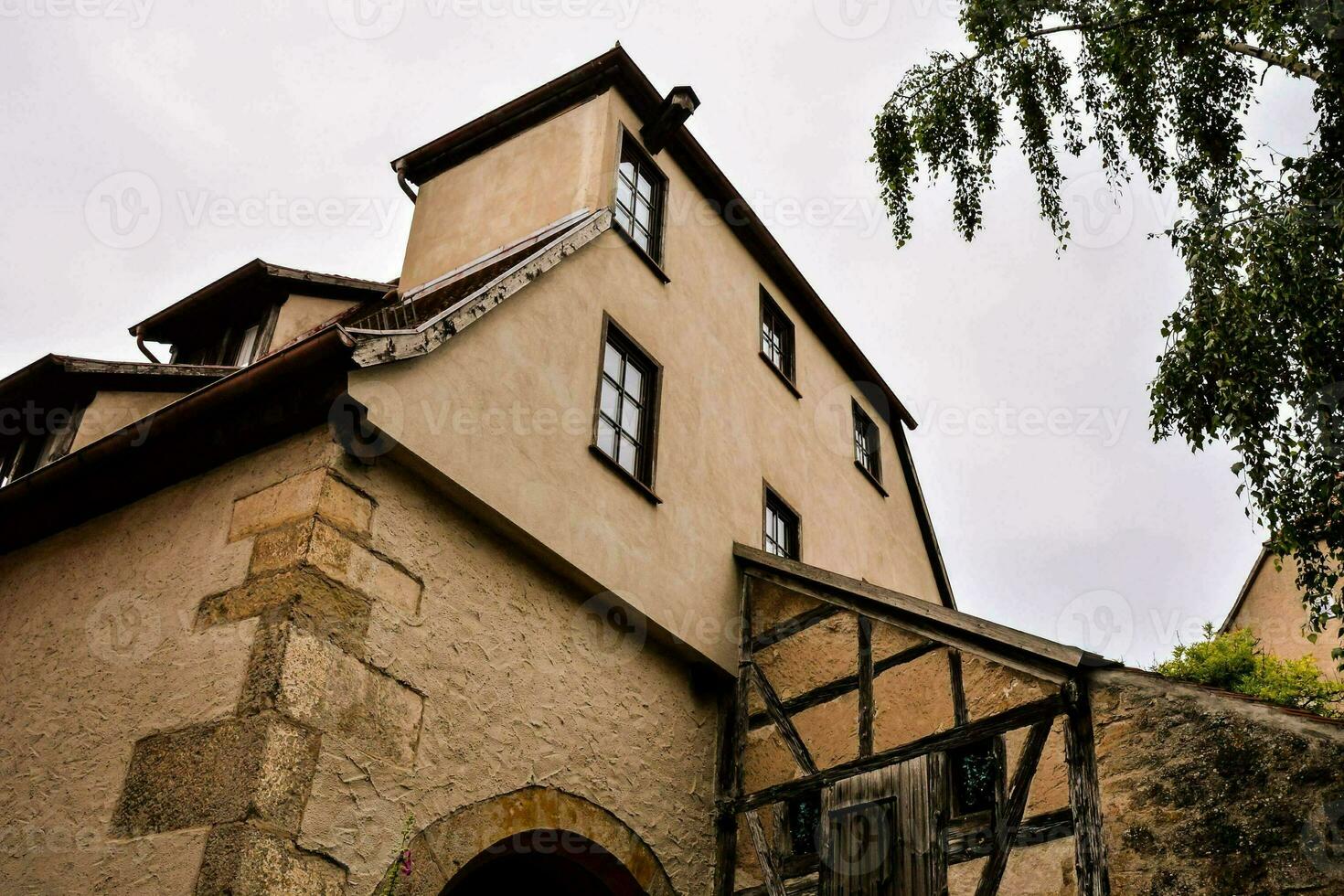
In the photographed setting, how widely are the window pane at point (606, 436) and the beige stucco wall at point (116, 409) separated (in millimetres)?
2804

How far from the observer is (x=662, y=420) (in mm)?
7680

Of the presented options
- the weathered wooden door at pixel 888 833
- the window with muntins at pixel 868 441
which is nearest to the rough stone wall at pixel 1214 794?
the weathered wooden door at pixel 888 833

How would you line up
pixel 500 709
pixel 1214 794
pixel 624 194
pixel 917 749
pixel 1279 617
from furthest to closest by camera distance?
pixel 1279 617 < pixel 624 194 < pixel 917 749 < pixel 500 709 < pixel 1214 794

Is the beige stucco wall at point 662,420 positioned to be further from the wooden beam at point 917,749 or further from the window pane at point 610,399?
the wooden beam at point 917,749

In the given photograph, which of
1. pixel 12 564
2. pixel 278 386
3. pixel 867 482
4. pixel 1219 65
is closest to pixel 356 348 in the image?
pixel 278 386

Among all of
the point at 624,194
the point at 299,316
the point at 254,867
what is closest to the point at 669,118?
the point at 624,194

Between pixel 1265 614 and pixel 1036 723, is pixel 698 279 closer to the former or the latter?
pixel 1036 723

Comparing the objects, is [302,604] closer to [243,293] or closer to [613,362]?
[613,362]

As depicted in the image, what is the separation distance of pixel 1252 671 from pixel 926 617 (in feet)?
35.1

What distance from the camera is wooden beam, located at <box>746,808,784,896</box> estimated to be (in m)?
6.43

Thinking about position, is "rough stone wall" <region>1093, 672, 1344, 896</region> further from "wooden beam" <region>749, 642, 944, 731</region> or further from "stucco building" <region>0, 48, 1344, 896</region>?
"wooden beam" <region>749, 642, 944, 731</region>

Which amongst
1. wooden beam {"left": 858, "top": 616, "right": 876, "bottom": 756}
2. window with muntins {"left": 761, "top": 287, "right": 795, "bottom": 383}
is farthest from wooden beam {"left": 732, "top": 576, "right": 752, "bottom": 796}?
window with muntins {"left": 761, "top": 287, "right": 795, "bottom": 383}

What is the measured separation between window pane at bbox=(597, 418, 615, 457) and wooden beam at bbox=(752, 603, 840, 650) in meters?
1.72

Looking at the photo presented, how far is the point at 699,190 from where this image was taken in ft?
31.8
